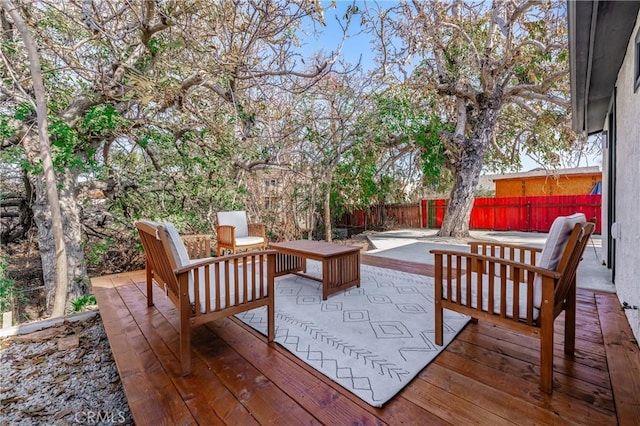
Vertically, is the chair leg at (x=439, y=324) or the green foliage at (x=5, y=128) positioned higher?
the green foliage at (x=5, y=128)

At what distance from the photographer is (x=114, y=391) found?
6.23 ft

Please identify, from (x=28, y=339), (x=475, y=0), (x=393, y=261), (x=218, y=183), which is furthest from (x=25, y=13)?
(x=475, y=0)

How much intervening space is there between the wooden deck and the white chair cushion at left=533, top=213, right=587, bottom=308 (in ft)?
1.75

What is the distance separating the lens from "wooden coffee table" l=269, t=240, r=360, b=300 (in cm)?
322

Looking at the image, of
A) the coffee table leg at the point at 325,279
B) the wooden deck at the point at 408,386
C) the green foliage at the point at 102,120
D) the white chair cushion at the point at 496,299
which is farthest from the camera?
the green foliage at the point at 102,120

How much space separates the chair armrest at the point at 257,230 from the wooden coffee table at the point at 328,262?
131cm

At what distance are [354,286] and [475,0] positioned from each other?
706cm

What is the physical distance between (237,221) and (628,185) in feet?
16.8

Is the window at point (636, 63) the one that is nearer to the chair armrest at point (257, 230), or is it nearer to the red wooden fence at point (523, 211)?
the chair armrest at point (257, 230)

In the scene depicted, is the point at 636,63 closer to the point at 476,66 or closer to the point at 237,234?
the point at 237,234

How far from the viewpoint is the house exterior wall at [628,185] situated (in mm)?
2240

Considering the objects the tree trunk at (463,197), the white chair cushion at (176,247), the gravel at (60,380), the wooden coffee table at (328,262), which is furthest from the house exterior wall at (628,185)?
the tree trunk at (463,197)

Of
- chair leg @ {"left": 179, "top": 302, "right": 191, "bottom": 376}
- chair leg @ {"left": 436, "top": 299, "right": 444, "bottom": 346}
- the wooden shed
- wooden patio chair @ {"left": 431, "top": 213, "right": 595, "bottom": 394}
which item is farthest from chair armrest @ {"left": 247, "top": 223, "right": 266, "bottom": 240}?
the wooden shed

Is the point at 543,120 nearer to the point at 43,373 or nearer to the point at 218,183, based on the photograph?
the point at 218,183
